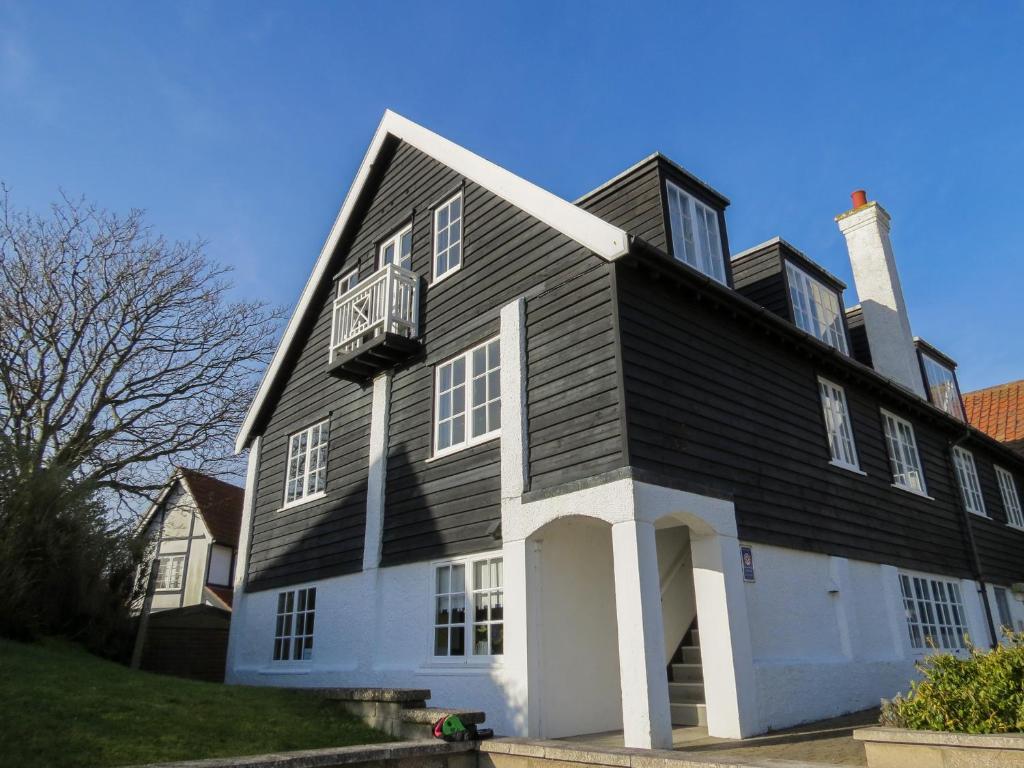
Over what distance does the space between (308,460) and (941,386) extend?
15.0m

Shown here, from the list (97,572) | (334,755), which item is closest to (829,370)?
(334,755)

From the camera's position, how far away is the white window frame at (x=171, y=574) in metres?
28.0

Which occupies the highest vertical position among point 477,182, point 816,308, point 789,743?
point 477,182

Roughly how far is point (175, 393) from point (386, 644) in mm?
12659

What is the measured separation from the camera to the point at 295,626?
44.5ft

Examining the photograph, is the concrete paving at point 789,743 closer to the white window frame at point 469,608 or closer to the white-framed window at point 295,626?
the white window frame at point 469,608

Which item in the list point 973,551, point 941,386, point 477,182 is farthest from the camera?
point 941,386

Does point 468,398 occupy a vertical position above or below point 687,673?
above

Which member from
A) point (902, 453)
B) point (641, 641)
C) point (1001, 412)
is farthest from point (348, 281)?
point (1001, 412)

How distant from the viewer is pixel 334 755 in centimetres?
600

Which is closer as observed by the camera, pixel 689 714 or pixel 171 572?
pixel 689 714

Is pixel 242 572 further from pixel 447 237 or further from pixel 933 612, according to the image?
pixel 933 612

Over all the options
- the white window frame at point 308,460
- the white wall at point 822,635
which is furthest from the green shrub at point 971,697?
the white window frame at point 308,460

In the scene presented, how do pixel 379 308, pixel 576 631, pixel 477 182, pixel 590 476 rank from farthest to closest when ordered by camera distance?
pixel 379 308 < pixel 477 182 < pixel 576 631 < pixel 590 476
